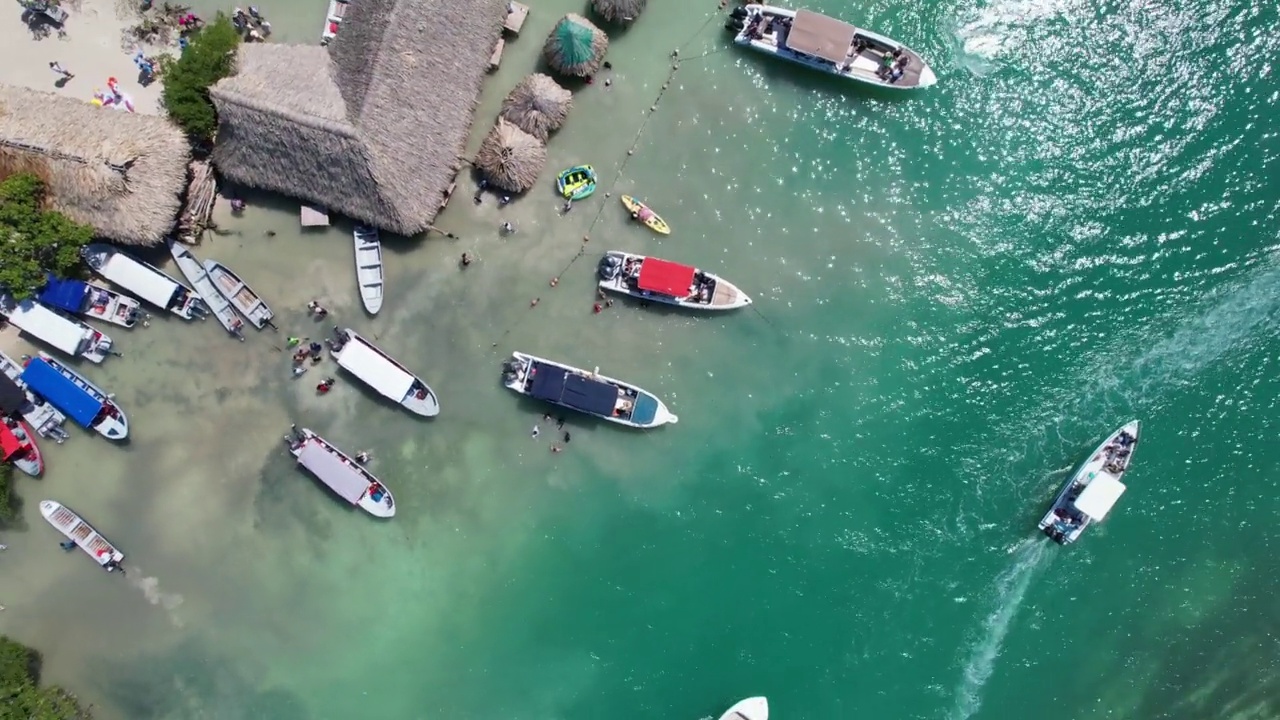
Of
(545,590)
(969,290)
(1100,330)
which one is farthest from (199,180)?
(1100,330)

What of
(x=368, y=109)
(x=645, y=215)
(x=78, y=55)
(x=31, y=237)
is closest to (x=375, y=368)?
(x=368, y=109)

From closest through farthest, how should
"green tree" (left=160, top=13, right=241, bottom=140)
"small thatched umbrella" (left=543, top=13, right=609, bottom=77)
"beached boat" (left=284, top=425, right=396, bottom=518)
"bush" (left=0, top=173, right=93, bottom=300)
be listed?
"bush" (left=0, top=173, right=93, bottom=300)
"green tree" (left=160, top=13, right=241, bottom=140)
"small thatched umbrella" (left=543, top=13, right=609, bottom=77)
"beached boat" (left=284, top=425, right=396, bottom=518)

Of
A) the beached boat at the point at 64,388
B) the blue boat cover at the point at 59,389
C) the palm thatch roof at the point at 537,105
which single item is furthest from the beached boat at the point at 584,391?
the blue boat cover at the point at 59,389

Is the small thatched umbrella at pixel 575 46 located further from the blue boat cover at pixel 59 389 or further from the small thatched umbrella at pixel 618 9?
the blue boat cover at pixel 59 389

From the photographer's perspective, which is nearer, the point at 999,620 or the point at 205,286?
the point at 205,286

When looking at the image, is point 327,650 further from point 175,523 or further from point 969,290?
point 969,290

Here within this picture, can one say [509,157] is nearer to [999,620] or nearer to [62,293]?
[62,293]

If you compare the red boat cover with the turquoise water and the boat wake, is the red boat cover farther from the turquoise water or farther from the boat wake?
the boat wake

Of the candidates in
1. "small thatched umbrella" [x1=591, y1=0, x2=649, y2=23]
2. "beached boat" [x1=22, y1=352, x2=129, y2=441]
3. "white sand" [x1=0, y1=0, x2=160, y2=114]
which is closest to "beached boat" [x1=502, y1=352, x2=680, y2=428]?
"small thatched umbrella" [x1=591, y1=0, x2=649, y2=23]
